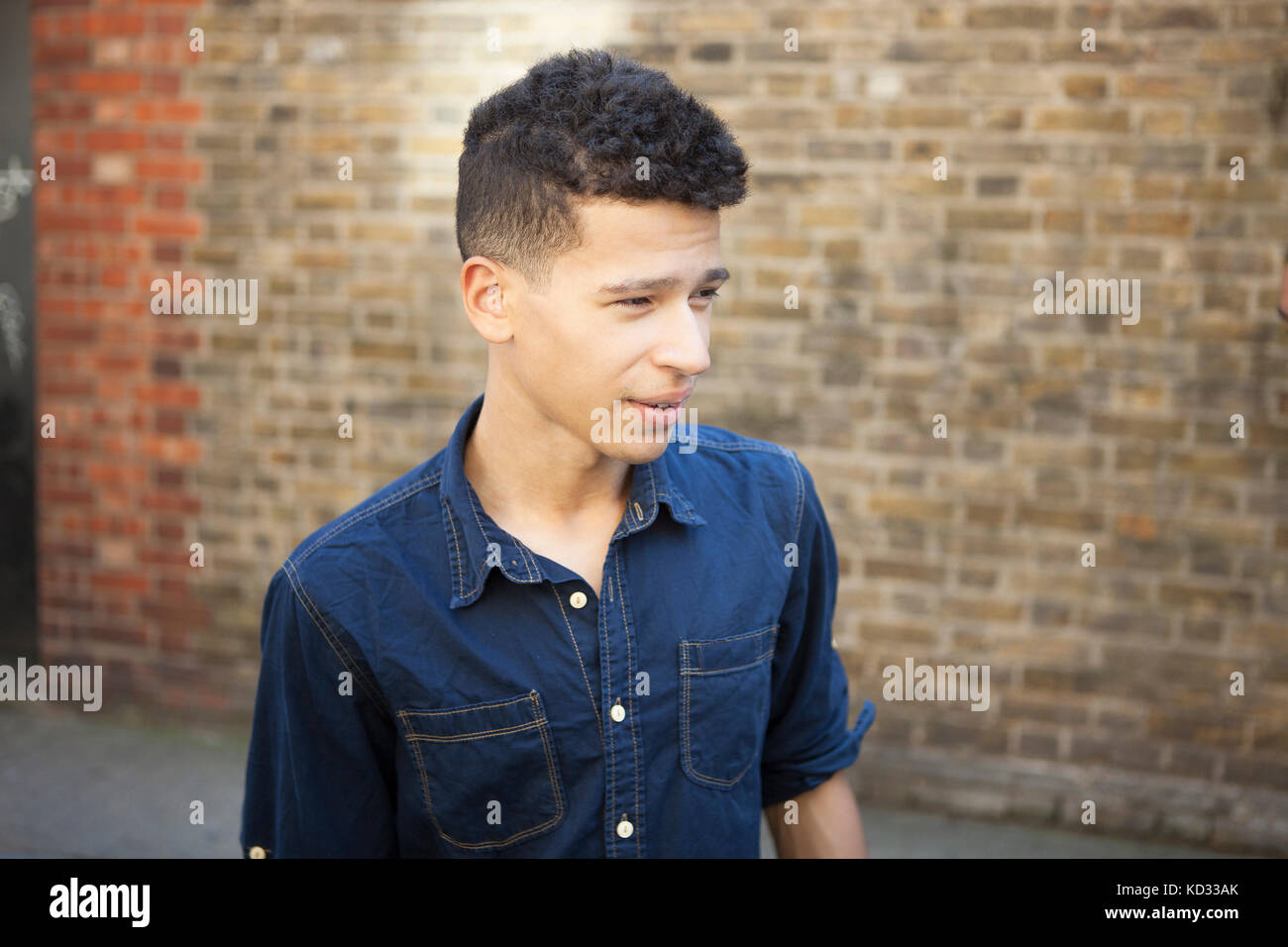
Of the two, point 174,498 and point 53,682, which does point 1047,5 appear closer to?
point 174,498

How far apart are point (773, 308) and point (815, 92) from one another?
0.77 m

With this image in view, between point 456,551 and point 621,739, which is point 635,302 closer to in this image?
point 456,551

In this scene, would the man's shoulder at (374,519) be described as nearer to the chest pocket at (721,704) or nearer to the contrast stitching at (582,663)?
the contrast stitching at (582,663)

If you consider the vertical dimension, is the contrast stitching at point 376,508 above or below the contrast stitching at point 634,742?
above

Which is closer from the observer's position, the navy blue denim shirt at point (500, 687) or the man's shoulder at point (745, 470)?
the navy blue denim shirt at point (500, 687)

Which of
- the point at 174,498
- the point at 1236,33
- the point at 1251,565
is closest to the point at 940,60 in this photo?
the point at 1236,33

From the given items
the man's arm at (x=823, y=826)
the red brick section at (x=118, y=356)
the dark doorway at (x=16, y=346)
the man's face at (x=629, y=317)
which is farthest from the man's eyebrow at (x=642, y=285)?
the dark doorway at (x=16, y=346)

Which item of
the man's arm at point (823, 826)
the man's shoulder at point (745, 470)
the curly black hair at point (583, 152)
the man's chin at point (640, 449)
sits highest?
the curly black hair at point (583, 152)

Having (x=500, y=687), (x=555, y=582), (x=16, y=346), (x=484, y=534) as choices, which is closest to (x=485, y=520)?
(x=484, y=534)

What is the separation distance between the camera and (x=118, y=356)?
4641 mm

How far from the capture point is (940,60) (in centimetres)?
373

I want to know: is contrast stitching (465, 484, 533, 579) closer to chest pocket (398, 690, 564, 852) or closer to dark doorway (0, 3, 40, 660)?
chest pocket (398, 690, 564, 852)

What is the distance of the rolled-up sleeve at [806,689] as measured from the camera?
1899 mm

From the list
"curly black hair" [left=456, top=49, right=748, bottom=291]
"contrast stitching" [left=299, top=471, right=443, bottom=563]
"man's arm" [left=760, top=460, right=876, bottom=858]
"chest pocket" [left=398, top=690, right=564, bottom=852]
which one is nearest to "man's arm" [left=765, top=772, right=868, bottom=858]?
"man's arm" [left=760, top=460, right=876, bottom=858]
